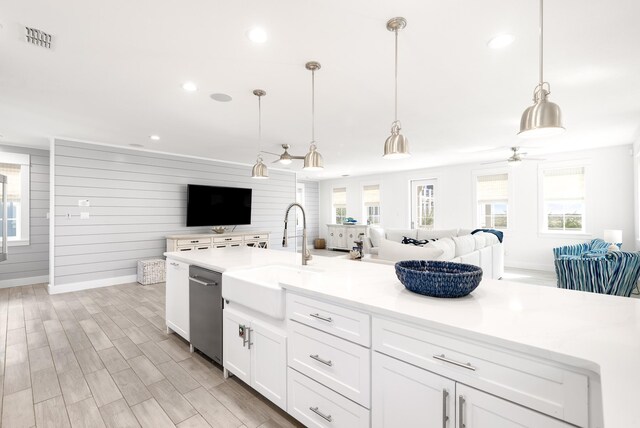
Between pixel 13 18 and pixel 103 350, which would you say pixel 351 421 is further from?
pixel 13 18

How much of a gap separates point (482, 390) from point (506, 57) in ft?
8.10

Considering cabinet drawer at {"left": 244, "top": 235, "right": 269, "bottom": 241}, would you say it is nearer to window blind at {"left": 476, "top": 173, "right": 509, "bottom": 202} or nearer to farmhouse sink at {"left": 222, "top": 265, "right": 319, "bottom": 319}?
farmhouse sink at {"left": 222, "top": 265, "right": 319, "bottom": 319}

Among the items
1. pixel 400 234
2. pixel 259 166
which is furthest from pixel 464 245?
pixel 259 166

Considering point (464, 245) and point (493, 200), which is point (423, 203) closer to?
point (493, 200)

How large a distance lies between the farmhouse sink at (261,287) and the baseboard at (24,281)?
219 inches

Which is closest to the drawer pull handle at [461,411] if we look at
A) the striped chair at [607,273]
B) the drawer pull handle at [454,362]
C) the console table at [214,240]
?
the drawer pull handle at [454,362]

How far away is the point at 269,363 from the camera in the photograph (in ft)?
6.19

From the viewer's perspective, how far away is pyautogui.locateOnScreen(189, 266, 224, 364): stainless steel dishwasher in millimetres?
2342

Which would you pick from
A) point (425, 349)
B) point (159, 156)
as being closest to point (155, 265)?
point (159, 156)

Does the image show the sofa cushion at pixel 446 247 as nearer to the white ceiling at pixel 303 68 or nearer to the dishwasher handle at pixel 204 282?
the white ceiling at pixel 303 68

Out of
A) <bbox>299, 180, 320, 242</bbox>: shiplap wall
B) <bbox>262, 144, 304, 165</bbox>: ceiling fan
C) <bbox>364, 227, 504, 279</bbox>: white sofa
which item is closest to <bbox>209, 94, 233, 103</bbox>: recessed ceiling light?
<bbox>262, 144, 304, 165</bbox>: ceiling fan

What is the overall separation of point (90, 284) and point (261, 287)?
191 inches

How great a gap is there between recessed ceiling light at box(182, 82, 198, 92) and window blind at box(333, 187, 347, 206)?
7701 mm

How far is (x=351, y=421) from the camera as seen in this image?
145cm
